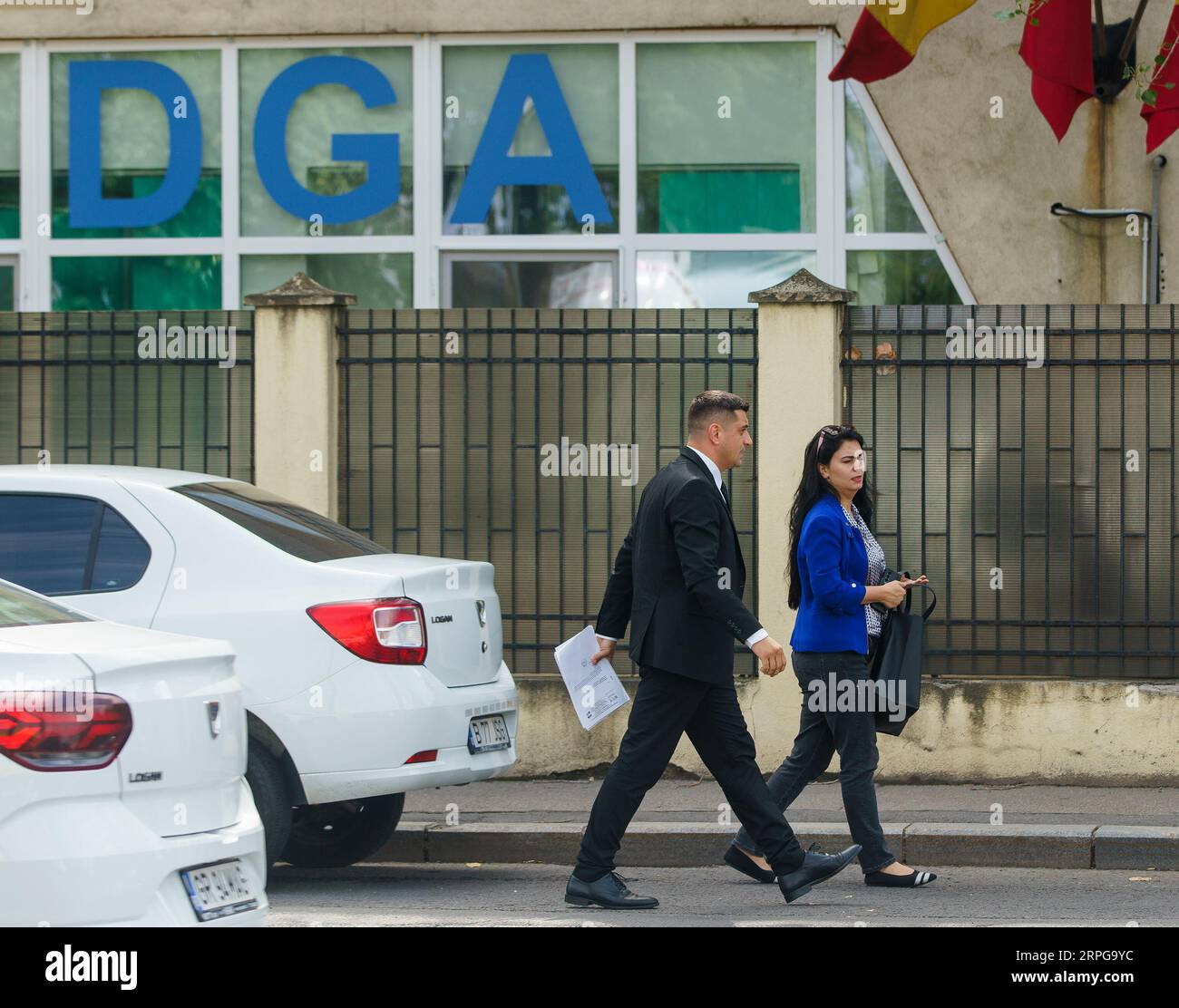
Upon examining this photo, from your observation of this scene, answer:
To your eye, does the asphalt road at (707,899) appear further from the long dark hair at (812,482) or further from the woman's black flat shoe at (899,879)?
the long dark hair at (812,482)

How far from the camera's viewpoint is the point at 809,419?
9750 millimetres

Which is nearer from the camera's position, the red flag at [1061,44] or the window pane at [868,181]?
the red flag at [1061,44]

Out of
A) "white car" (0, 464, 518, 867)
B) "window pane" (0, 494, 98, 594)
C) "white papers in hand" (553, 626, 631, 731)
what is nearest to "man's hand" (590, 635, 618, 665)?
"white papers in hand" (553, 626, 631, 731)

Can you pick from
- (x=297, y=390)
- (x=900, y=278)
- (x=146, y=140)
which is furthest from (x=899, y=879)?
(x=146, y=140)

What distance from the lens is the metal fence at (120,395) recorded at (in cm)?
1015

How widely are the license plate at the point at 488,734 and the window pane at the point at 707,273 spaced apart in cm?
576

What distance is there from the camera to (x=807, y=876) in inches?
262

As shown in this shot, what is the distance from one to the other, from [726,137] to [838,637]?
6.23 meters

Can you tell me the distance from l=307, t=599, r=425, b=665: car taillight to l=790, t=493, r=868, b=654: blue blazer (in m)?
1.61

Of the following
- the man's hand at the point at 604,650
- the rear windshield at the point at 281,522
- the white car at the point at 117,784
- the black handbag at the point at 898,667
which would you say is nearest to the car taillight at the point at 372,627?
the rear windshield at the point at 281,522
